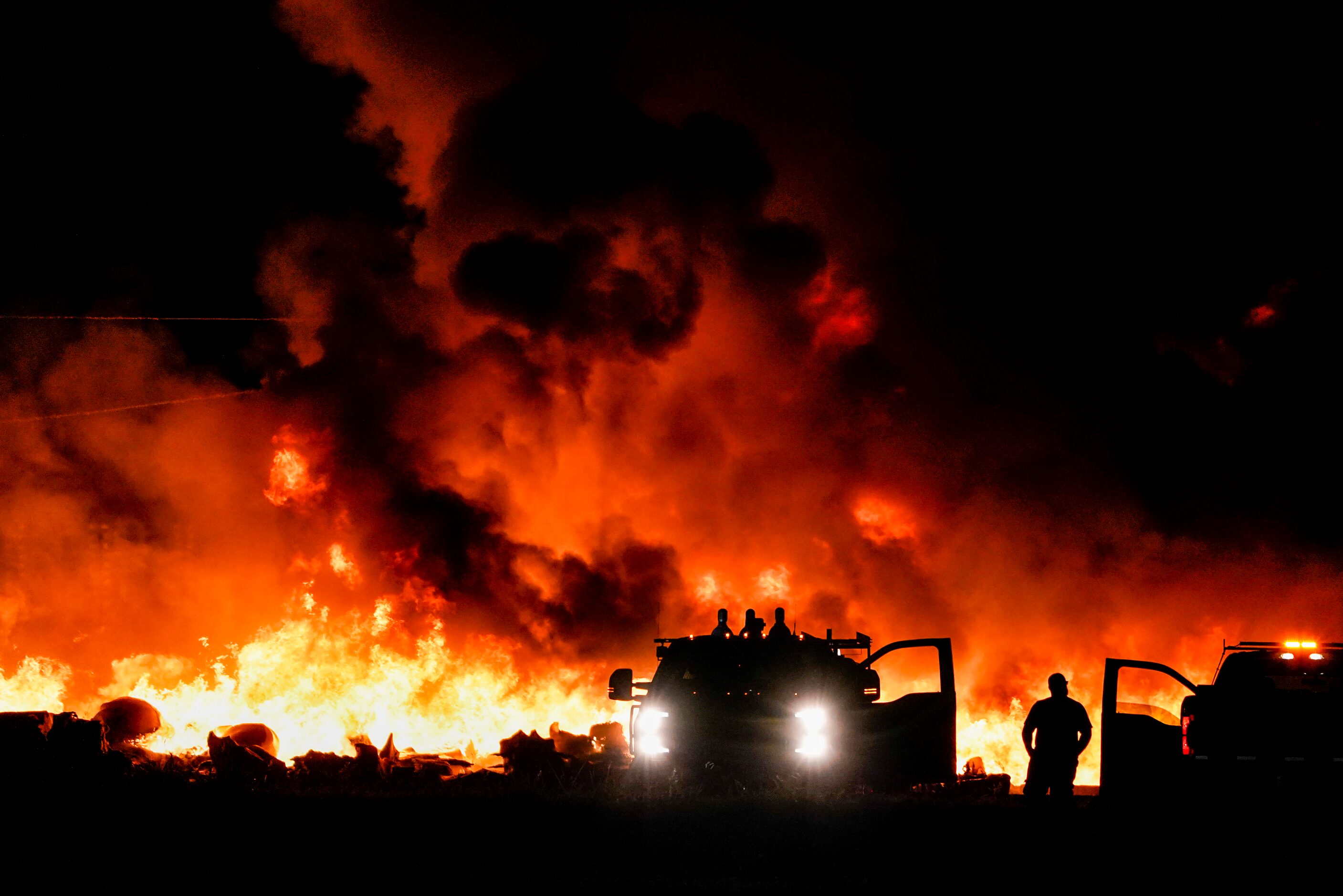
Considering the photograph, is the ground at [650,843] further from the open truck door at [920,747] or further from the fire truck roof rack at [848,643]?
the fire truck roof rack at [848,643]

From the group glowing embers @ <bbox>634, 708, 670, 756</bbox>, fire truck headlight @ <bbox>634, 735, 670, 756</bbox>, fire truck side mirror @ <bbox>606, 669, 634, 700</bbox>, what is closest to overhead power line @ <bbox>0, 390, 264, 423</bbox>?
fire truck side mirror @ <bbox>606, 669, 634, 700</bbox>

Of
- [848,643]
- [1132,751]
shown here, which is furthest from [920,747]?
[1132,751]

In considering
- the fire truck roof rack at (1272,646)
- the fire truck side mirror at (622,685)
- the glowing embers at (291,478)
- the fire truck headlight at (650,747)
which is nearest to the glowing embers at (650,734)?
the fire truck headlight at (650,747)

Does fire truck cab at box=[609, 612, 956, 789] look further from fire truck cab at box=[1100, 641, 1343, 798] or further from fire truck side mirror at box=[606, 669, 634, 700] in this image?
fire truck cab at box=[1100, 641, 1343, 798]

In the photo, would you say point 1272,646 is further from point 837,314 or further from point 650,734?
point 837,314

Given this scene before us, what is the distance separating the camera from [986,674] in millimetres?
24328

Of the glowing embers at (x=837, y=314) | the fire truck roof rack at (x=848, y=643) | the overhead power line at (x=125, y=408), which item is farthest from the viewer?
the overhead power line at (x=125, y=408)

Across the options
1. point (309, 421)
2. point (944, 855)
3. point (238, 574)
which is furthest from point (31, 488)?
point (944, 855)

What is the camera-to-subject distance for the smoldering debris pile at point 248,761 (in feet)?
36.1

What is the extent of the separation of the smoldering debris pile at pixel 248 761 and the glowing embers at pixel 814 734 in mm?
2164

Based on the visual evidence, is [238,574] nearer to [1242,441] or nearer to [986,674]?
[986,674]

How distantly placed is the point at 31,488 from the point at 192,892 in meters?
23.8

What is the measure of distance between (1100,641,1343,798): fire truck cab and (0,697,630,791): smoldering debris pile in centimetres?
501

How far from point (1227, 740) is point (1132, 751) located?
2.70ft
